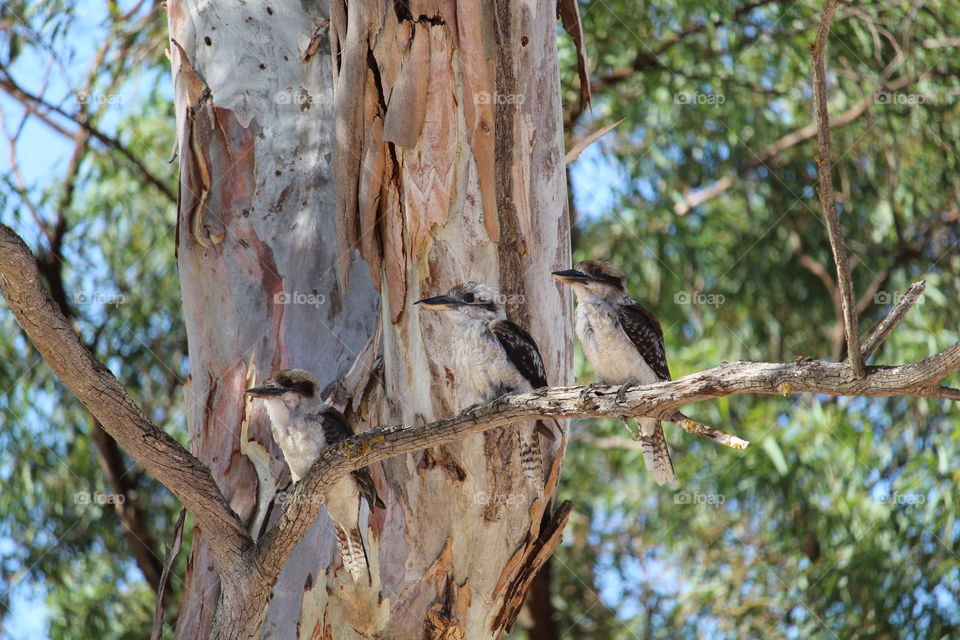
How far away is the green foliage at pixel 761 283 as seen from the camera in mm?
6031

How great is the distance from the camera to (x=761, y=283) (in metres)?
6.90

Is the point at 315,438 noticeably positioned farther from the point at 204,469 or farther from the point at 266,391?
the point at 204,469

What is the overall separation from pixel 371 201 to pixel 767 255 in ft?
14.2

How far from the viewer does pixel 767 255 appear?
697cm

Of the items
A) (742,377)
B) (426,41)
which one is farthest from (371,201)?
(742,377)

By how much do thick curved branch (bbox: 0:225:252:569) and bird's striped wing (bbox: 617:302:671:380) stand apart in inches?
50.3

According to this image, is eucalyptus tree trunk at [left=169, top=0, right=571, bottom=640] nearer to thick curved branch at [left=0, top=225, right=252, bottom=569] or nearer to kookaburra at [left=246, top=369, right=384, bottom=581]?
kookaburra at [left=246, top=369, right=384, bottom=581]

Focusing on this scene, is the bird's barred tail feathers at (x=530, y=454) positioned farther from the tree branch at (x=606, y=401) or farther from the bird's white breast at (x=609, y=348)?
the tree branch at (x=606, y=401)

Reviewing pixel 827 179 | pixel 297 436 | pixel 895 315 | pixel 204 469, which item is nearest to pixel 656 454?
pixel 297 436

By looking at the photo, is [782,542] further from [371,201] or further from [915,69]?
[371,201]

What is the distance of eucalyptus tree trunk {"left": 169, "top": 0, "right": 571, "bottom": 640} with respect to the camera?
10.2ft

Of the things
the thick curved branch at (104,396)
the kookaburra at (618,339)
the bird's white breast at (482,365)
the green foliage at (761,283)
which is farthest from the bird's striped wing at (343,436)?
the green foliage at (761,283)

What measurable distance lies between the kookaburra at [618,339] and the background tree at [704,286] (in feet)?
9.41

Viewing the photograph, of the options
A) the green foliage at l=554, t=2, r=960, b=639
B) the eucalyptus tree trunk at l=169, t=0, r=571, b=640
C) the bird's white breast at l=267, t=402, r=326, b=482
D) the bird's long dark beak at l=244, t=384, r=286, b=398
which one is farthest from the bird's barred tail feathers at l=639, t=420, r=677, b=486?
the green foliage at l=554, t=2, r=960, b=639
